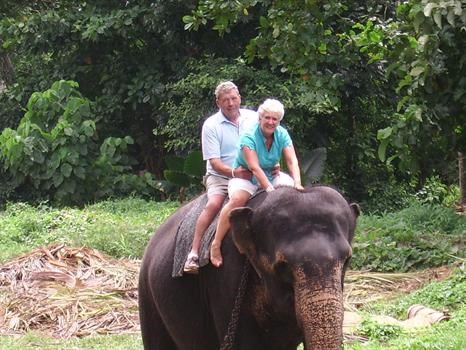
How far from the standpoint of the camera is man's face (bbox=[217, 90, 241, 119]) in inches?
219

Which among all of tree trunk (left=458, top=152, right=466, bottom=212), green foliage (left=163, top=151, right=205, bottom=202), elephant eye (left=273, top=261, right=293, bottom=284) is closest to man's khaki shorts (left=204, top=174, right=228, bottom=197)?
elephant eye (left=273, top=261, right=293, bottom=284)

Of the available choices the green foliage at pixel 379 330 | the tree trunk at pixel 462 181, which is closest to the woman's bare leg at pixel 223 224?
the green foliage at pixel 379 330

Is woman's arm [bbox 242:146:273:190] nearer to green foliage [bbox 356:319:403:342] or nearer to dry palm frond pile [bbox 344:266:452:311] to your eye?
green foliage [bbox 356:319:403:342]

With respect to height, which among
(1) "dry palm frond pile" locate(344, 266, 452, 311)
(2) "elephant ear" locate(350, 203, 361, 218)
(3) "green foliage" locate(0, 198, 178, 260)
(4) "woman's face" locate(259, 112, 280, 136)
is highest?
(4) "woman's face" locate(259, 112, 280, 136)

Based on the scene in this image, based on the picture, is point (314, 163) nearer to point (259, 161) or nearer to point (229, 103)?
point (229, 103)

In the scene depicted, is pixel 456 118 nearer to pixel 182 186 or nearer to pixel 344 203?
pixel 182 186

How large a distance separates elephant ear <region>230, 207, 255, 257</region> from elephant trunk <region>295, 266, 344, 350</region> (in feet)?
1.48

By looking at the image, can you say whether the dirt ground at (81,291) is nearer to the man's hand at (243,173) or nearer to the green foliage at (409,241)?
the green foliage at (409,241)

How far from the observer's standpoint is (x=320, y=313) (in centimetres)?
384

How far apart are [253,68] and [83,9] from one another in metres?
3.99

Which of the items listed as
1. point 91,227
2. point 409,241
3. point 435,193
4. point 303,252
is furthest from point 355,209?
point 435,193

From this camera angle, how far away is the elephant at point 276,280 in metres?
3.94

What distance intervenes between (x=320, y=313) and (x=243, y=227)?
671 mm

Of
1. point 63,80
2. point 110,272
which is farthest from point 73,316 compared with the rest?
point 63,80
